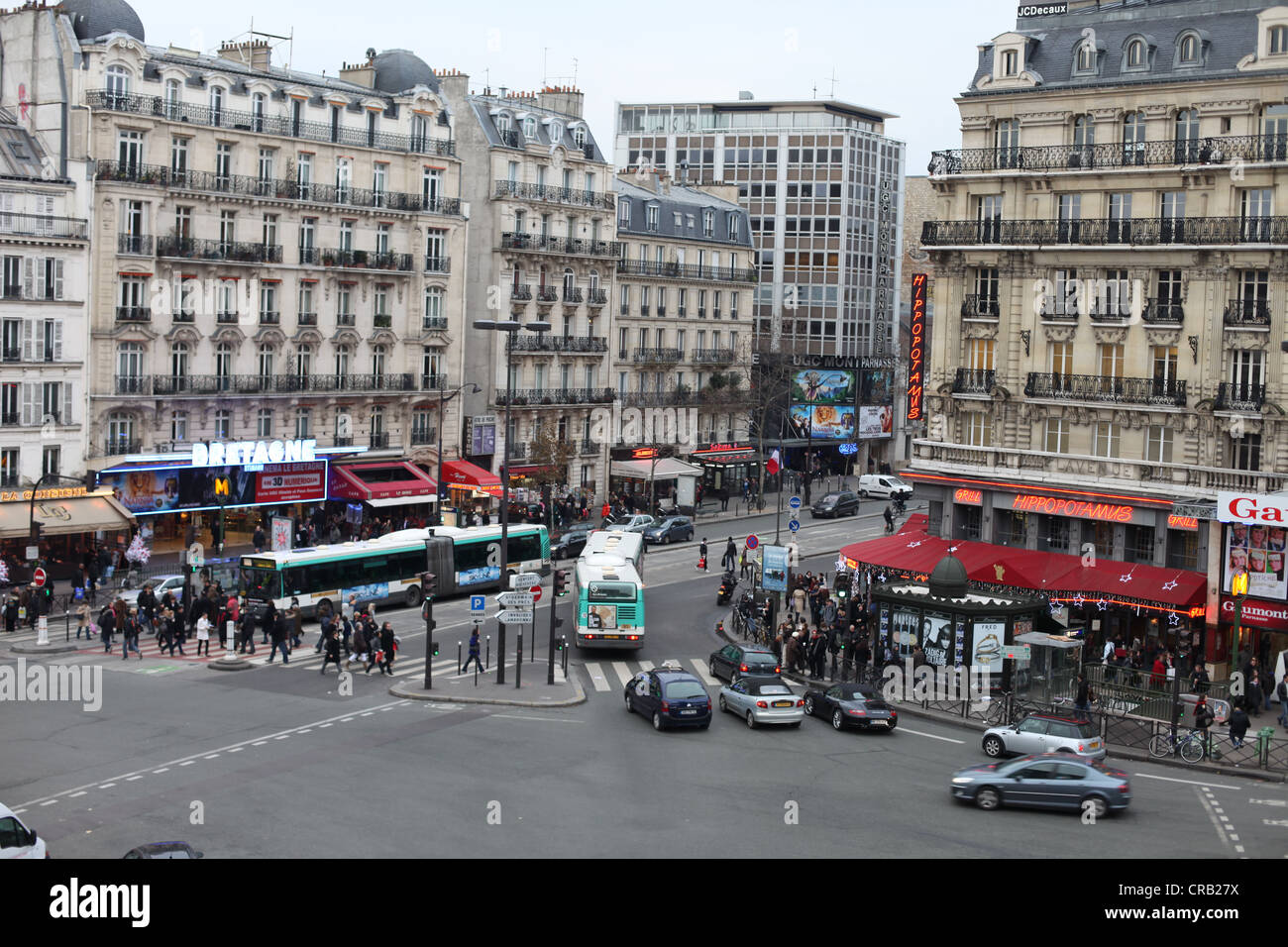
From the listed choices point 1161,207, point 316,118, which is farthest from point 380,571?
point 1161,207

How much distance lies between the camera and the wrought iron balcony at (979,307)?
50938mm

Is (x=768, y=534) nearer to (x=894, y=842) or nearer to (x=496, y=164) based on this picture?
(x=496, y=164)

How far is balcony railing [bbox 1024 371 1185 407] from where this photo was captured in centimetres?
4672

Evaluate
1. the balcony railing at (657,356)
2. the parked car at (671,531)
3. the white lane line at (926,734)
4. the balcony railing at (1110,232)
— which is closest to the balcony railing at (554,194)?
the balcony railing at (657,356)

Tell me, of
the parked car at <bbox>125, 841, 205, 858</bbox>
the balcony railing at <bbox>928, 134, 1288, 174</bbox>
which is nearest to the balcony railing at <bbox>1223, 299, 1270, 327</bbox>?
the balcony railing at <bbox>928, 134, 1288, 174</bbox>

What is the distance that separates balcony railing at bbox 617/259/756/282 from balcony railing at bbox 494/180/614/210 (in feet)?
11.7

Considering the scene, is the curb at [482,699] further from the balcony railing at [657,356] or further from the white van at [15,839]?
the balcony railing at [657,356]

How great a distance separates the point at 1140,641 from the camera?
44.6 m

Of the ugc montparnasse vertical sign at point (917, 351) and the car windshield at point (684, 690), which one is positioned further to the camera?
the ugc montparnasse vertical sign at point (917, 351)

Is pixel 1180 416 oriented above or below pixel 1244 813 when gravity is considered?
above

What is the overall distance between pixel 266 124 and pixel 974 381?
31.6 metres

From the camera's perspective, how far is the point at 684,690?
34.9m

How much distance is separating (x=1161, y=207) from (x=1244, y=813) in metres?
23.7

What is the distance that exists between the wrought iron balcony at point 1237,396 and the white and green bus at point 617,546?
18.6 meters
